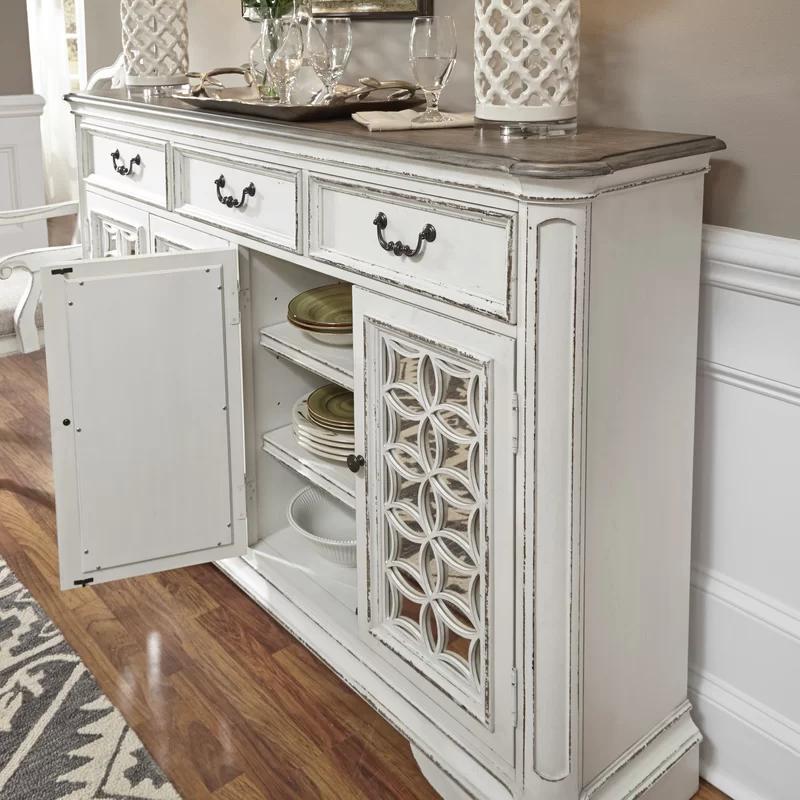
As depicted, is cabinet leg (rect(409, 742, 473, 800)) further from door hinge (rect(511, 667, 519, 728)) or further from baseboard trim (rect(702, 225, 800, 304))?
baseboard trim (rect(702, 225, 800, 304))

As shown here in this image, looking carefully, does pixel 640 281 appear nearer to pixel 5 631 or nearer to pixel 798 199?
pixel 798 199

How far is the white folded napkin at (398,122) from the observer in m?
1.47

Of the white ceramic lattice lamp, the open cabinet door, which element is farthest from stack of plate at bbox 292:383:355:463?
the white ceramic lattice lamp

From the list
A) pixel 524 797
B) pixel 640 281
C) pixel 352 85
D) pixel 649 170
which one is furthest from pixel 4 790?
pixel 352 85

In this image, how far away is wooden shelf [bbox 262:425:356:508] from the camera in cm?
181

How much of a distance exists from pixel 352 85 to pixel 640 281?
3.45 feet

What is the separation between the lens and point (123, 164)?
7.28 feet

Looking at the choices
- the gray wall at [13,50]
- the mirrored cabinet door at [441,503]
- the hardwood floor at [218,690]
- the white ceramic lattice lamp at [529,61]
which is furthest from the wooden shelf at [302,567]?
the gray wall at [13,50]

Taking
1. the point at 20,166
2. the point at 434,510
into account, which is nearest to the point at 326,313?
the point at 434,510

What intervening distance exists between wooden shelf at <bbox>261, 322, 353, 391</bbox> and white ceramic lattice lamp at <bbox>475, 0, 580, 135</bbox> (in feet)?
1.88

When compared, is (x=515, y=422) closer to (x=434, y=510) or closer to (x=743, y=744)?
(x=434, y=510)

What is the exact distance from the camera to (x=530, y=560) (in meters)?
1.29

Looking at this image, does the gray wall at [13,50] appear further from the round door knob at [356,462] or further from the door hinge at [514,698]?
the door hinge at [514,698]

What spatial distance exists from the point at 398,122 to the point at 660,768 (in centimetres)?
109
